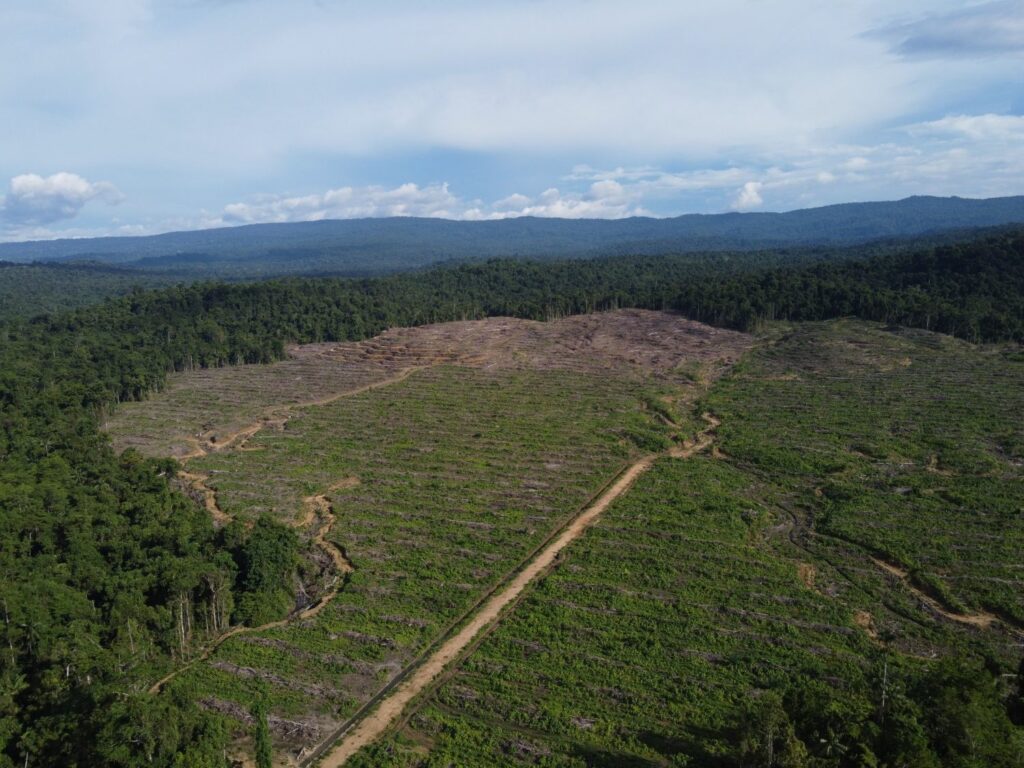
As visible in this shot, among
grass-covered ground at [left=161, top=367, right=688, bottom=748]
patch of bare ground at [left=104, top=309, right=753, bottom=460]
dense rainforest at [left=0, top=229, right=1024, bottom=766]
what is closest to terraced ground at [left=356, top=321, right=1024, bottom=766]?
grass-covered ground at [left=161, top=367, right=688, bottom=748]

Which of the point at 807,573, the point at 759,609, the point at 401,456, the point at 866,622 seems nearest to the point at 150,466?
the point at 401,456

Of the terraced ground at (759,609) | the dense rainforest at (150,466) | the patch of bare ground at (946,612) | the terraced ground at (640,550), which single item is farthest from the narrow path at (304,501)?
the patch of bare ground at (946,612)

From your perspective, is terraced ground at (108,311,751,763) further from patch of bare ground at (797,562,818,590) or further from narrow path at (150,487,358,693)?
patch of bare ground at (797,562,818,590)

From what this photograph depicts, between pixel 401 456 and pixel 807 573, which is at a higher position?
pixel 401 456

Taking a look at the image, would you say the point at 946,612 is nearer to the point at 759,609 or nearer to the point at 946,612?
the point at 946,612

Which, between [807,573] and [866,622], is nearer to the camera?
[866,622]
